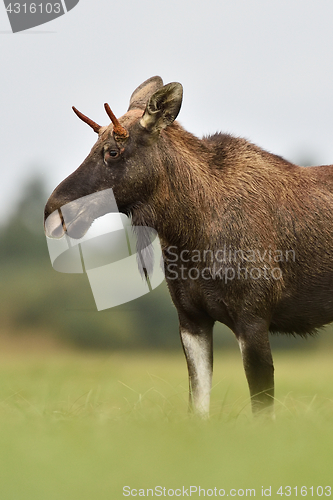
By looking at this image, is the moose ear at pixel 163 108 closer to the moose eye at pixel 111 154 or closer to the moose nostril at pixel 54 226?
the moose eye at pixel 111 154

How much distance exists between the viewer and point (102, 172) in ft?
18.7

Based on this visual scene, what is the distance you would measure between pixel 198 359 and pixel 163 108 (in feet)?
9.06

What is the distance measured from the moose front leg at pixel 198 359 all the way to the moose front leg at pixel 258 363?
0.71 meters

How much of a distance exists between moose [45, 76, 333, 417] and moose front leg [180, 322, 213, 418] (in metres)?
0.01

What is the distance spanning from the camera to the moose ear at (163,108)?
5.62m

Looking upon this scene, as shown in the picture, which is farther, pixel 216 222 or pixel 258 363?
pixel 216 222

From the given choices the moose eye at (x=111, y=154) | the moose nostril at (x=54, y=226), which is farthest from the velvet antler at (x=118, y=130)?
the moose nostril at (x=54, y=226)

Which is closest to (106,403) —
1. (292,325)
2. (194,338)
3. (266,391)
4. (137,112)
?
(194,338)

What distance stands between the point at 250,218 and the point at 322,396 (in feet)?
7.30

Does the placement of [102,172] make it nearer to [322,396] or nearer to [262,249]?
[262,249]

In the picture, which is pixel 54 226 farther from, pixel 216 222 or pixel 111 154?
pixel 216 222

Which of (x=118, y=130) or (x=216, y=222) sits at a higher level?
(x=118, y=130)

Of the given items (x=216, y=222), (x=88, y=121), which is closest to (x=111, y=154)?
(x=88, y=121)

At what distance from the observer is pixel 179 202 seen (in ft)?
19.6
